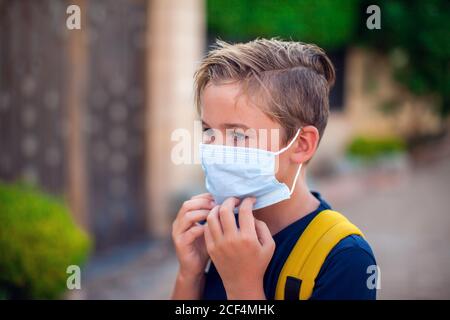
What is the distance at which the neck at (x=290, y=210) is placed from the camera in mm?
1987

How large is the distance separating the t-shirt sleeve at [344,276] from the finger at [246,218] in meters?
0.23

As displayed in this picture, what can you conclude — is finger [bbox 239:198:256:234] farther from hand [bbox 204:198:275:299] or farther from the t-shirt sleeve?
the t-shirt sleeve

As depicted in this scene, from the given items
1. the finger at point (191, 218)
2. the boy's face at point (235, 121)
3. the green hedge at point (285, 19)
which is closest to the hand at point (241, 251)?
the finger at point (191, 218)

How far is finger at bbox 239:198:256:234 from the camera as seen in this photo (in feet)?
5.94

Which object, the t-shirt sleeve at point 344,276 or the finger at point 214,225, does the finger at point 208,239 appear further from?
the t-shirt sleeve at point 344,276

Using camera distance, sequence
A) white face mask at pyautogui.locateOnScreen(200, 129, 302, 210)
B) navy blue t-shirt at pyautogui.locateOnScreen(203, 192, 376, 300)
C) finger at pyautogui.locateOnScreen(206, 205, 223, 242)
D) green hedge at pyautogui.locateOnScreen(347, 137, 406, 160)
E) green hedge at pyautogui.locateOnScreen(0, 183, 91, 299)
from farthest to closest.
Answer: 1. green hedge at pyautogui.locateOnScreen(347, 137, 406, 160)
2. green hedge at pyautogui.locateOnScreen(0, 183, 91, 299)
3. white face mask at pyautogui.locateOnScreen(200, 129, 302, 210)
4. finger at pyautogui.locateOnScreen(206, 205, 223, 242)
5. navy blue t-shirt at pyautogui.locateOnScreen(203, 192, 376, 300)

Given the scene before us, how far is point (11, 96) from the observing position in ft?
17.5

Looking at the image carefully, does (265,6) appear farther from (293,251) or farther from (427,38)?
(293,251)

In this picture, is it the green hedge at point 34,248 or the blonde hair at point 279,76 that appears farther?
the green hedge at point 34,248

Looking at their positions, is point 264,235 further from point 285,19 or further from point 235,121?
point 285,19

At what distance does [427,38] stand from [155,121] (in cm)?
615

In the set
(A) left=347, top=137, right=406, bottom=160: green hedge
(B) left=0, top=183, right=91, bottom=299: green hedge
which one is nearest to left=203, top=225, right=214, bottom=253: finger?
(B) left=0, top=183, right=91, bottom=299: green hedge

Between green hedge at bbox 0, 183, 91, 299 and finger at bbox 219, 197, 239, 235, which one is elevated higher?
finger at bbox 219, 197, 239, 235

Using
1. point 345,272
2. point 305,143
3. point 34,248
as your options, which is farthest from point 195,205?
point 34,248
